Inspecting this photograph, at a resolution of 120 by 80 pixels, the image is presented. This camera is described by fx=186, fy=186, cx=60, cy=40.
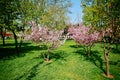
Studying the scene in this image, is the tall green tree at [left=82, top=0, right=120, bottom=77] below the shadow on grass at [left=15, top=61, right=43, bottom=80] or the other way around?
the other way around

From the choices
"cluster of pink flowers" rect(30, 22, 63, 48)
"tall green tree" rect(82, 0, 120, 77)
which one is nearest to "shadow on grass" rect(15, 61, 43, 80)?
"cluster of pink flowers" rect(30, 22, 63, 48)

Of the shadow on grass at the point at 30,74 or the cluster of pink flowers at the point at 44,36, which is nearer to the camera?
the shadow on grass at the point at 30,74

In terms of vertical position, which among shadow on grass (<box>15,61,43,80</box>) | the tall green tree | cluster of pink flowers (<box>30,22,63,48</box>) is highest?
the tall green tree

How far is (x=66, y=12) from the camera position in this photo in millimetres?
64500

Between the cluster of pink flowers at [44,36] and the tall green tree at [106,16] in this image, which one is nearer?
the tall green tree at [106,16]

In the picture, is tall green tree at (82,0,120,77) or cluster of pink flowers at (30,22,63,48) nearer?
tall green tree at (82,0,120,77)

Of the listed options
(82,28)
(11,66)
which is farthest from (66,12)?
(11,66)

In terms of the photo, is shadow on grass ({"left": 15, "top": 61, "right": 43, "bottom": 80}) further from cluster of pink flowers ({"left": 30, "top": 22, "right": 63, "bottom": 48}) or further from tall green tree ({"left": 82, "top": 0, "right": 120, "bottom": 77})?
tall green tree ({"left": 82, "top": 0, "right": 120, "bottom": 77})

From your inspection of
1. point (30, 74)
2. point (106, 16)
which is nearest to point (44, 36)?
point (30, 74)

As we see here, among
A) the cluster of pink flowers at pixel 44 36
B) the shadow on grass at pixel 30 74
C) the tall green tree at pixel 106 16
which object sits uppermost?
the tall green tree at pixel 106 16

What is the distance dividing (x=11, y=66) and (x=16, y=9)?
10537mm

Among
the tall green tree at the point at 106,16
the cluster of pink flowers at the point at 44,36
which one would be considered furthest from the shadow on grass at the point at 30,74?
the tall green tree at the point at 106,16

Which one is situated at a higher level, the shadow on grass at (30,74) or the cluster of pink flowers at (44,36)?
the cluster of pink flowers at (44,36)

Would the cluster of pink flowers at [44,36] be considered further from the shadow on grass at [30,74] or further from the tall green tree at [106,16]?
the tall green tree at [106,16]
